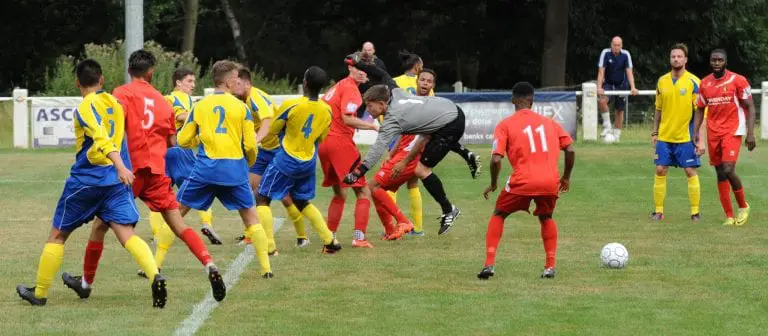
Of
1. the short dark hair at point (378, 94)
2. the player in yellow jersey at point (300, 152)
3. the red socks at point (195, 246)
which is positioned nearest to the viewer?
the red socks at point (195, 246)

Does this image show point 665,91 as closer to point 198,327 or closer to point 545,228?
point 545,228

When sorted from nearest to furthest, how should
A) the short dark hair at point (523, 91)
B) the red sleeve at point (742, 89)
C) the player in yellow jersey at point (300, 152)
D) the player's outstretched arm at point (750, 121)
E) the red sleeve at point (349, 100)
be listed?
the short dark hair at point (523, 91), the player in yellow jersey at point (300, 152), the red sleeve at point (349, 100), the player's outstretched arm at point (750, 121), the red sleeve at point (742, 89)

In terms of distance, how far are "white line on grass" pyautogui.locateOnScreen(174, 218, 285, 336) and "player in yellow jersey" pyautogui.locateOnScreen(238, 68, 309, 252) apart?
34 cm

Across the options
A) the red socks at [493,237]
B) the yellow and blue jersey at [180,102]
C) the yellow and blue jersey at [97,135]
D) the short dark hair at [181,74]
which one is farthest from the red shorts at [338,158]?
the yellow and blue jersey at [97,135]

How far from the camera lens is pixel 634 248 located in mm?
13141

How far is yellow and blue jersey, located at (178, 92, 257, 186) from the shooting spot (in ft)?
35.8

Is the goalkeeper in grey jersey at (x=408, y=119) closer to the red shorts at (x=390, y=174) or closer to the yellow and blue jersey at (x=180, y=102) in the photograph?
the red shorts at (x=390, y=174)

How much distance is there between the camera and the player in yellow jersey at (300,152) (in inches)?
493

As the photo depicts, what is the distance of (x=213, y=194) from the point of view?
11.3 meters

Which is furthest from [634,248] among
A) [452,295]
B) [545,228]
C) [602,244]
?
[452,295]

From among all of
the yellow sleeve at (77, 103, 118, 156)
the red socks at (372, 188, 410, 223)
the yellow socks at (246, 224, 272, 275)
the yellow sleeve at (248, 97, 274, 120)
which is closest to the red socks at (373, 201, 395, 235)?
the red socks at (372, 188, 410, 223)

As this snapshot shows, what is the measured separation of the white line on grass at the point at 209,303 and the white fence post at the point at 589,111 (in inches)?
543

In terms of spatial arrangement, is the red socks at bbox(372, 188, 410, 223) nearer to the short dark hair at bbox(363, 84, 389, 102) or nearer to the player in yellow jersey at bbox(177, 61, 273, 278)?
the short dark hair at bbox(363, 84, 389, 102)

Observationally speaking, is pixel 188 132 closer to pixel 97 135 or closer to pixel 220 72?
pixel 220 72
